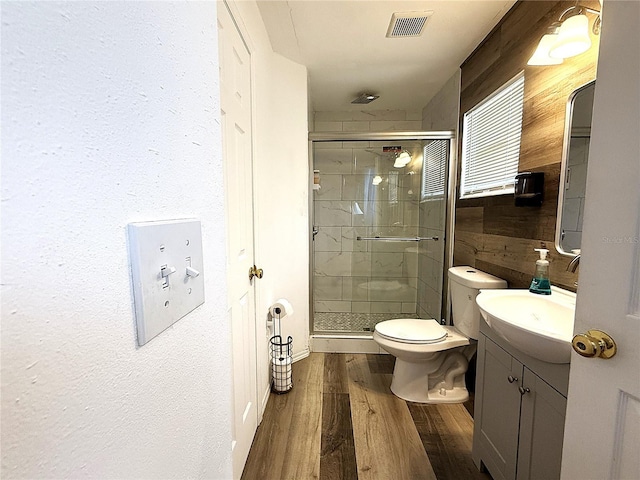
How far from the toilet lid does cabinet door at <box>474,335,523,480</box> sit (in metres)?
0.46

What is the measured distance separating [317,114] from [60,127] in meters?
3.23

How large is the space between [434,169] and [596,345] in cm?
222

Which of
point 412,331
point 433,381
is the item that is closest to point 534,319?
point 412,331

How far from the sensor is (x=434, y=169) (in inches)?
104

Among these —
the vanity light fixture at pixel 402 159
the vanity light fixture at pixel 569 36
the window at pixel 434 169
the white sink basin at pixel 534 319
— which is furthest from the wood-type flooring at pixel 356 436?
the vanity light fixture at pixel 402 159

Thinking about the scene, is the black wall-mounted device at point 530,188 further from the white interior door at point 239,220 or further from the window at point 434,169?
the white interior door at point 239,220

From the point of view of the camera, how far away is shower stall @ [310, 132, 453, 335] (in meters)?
2.82

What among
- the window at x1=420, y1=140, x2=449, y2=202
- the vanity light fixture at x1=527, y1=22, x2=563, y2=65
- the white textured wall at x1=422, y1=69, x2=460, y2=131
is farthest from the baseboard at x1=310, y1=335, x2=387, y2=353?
the vanity light fixture at x1=527, y1=22, x2=563, y2=65

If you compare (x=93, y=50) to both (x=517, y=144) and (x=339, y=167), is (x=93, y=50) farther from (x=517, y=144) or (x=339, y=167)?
Result: (x=339, y=167)

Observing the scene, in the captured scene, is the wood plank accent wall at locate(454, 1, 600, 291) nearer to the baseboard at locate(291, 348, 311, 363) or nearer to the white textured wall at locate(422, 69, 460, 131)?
the white textured wall at locate(422, 69, 460, 131)

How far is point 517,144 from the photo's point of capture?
164 centimetres

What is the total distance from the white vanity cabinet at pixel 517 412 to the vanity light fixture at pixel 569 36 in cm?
115

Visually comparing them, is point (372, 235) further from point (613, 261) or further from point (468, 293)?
point (613, 261)

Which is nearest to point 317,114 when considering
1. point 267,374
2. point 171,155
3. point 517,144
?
point 517,144
